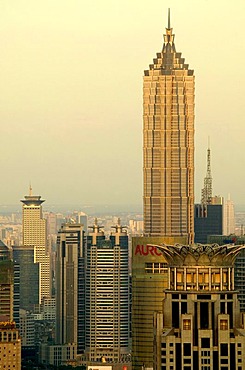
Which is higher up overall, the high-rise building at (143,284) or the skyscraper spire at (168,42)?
the skyscraper spire at (168,42)

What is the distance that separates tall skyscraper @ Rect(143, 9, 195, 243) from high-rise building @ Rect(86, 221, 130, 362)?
2.55 meters

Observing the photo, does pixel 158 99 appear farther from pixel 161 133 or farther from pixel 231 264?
pixel 231 264

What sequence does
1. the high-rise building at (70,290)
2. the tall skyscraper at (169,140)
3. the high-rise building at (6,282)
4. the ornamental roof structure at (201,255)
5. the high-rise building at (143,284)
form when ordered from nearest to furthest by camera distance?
1. the ornamental roof structure at (201,255)
2. the high-rise building at (143,284)
3. the high-rise building at (6,282)
4. the high-rise building at (70,290)
5. the tall skyscraper at (169,140)

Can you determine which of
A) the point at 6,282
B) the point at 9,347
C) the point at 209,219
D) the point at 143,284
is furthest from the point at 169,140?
the point at 9,347

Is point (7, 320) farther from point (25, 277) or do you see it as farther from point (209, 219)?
point (25, 277)

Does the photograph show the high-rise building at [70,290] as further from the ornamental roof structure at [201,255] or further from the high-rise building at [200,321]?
the high-rise building at [200,321]

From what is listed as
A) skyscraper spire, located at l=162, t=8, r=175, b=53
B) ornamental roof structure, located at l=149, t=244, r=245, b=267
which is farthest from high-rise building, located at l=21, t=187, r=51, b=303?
ornamental roof structure, located at l=149, t=244, r=245, b=267

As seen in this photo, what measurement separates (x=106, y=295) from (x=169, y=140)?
646cm

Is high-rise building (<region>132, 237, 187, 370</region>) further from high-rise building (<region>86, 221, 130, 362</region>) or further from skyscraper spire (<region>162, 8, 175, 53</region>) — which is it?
skyscraper spire (<region>162, 8, 175, 53</region>)

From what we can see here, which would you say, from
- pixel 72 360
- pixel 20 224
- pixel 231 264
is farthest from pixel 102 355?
pixel 231 264

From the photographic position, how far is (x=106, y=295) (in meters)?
64.2

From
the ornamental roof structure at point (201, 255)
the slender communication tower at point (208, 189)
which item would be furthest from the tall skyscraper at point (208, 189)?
the ornamental roof structure at point (201, 255)

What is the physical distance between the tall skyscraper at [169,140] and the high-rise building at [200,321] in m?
37.3

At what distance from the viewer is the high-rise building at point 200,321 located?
992 inches
